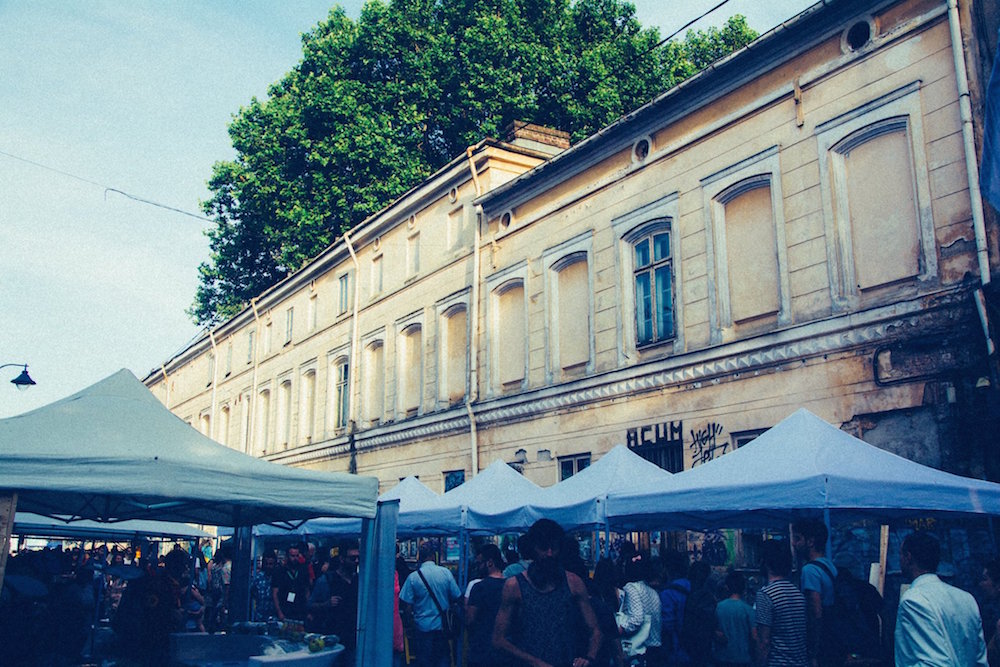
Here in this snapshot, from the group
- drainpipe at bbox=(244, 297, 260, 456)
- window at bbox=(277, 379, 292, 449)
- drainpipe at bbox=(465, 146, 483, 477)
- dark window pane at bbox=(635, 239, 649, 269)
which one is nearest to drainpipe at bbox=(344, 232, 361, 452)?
window at bbox=(277, 379, 292, 449)

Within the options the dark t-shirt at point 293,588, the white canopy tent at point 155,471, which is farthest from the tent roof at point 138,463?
the dark t-shirt at point 293,588

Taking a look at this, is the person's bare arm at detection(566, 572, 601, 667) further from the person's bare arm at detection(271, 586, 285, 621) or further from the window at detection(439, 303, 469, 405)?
the window at detection(439, 303, 469, 405)

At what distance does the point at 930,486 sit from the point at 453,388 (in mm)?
14575

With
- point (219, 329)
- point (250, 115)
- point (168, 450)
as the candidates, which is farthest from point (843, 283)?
point (219, 329)

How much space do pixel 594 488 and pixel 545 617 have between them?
21.6 ft

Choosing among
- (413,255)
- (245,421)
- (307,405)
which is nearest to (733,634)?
(413,255)

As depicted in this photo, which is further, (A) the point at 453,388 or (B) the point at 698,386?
(A) the point at 453,388

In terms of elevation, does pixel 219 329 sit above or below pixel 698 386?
above

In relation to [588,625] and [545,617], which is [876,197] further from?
[545,617]

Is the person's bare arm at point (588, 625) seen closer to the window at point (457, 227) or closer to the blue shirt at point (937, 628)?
the blue shirt at point (937, 628)

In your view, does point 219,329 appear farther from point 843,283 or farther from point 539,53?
point 843,283

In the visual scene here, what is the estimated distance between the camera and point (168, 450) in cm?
761

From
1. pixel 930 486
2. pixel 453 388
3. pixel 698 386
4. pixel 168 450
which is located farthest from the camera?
pixel 453 388

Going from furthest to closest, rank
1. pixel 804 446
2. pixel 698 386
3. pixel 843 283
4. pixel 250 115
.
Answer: pixel 250 115
pixel 698 386
pixel 843 283
pixel 804 446
